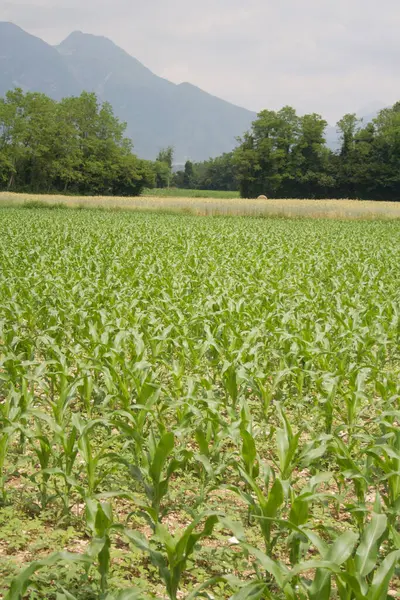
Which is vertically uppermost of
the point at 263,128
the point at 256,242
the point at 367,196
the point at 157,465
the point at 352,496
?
the point at 263,128

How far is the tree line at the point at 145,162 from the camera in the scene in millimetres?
68938

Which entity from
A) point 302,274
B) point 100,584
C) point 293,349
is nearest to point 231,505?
point 100,584

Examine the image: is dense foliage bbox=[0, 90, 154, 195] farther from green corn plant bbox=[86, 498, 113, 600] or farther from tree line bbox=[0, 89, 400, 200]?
green corn plant bbox=[86, 498, 113, 600]

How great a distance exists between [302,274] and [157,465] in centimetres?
933

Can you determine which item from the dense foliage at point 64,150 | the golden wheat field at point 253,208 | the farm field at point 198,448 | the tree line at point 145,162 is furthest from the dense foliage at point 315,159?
the farm field at point 198,448

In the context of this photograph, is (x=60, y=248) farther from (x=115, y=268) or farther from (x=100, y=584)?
(x=100, y=584)

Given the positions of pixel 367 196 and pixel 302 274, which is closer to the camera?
pixel 302 274

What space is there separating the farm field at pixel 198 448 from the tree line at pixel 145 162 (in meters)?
62.6

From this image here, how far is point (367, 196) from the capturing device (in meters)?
71.6

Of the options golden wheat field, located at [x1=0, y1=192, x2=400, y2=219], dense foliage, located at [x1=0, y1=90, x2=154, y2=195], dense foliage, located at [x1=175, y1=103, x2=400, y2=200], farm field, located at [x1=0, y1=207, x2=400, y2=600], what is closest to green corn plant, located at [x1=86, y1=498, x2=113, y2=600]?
farm field, located at [x1=0, y1=207, x2=400, y2=600]

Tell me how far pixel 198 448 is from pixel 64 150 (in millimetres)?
71637

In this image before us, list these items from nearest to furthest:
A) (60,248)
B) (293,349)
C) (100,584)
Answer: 1. (100,584)
2. (293,349)
3. (60,248)

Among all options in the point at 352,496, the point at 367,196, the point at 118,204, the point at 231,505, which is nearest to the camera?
the point at 231,505

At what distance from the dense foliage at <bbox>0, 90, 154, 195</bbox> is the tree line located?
0.13 meters
